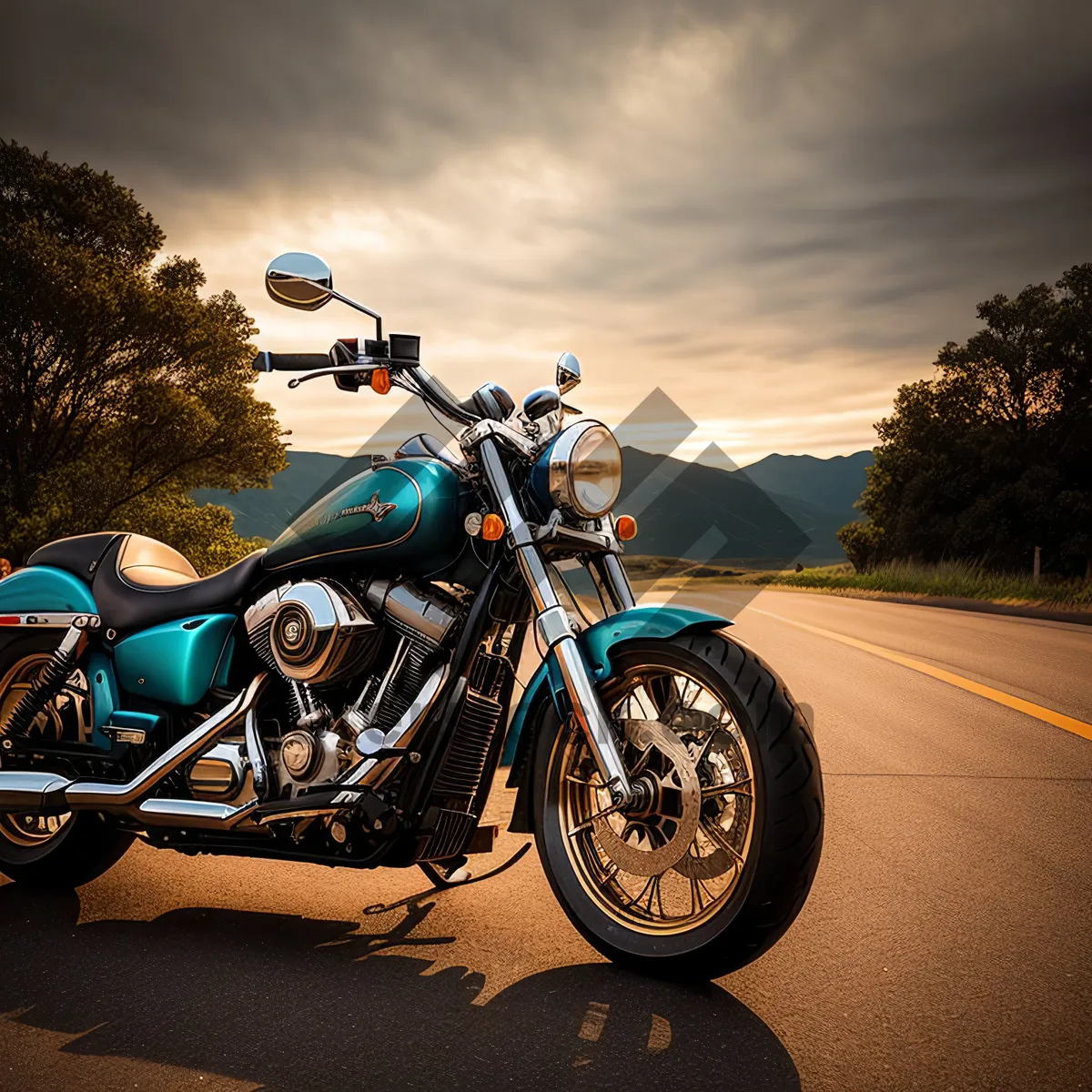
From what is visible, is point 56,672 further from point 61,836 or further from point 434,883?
point 434,883

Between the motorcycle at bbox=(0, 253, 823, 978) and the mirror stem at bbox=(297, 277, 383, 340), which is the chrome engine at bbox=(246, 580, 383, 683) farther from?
the mirror stem at bbox=(297, 277, 383, 340)

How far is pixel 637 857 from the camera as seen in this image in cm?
314

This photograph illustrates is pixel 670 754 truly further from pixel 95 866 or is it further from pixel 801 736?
pixel 95 866

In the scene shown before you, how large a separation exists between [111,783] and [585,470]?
2051 mm

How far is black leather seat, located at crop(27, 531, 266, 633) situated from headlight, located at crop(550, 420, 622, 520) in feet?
4.05

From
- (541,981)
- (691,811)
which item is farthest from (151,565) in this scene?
(691,811)

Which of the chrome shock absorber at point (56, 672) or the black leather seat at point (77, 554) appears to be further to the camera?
the black leather seat at point (77, 554)

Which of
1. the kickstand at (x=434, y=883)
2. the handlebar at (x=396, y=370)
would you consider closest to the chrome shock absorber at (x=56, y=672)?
the handlebar at (x=396, y=370)

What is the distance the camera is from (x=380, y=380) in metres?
3.56

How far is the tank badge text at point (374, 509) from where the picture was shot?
3.40 m

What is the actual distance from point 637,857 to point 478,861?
1365mm

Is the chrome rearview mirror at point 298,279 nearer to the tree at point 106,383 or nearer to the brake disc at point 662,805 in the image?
the brake disc at point 662,805

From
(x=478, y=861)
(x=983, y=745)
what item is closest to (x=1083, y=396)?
(x=983, y=745)

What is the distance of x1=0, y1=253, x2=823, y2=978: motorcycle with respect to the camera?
303 centimetres
